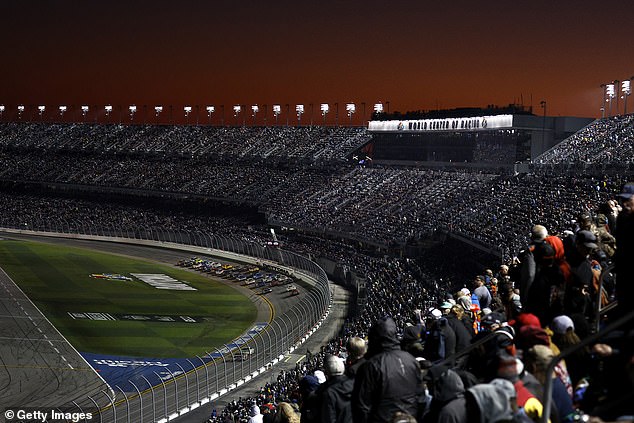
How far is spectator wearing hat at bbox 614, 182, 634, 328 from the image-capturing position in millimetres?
8664

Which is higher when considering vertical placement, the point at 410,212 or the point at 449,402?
the point at 449,402

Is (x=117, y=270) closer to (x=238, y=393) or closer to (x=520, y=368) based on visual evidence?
(x=238, y=393)

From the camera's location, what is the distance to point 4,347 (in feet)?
136

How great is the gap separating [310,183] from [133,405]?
229ft

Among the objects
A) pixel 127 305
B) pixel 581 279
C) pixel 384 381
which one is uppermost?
pixel 581 279

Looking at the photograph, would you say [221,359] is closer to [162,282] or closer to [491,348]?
[162,282]

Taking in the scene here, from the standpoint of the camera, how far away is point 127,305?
57.8 metres

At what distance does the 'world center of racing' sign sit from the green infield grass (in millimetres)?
627

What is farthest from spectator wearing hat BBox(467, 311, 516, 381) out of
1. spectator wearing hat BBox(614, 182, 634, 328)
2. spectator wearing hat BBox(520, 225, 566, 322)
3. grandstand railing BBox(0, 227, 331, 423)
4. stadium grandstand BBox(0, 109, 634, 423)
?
grandstand railing BBox(0, 227, 331, 423)

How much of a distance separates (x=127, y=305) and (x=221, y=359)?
20.7m

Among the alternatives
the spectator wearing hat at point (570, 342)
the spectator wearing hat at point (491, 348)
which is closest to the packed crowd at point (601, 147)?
the spectator wearing hat at point (491, 348)

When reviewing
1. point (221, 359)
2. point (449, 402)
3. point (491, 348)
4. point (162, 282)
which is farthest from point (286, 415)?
point (162, 282)

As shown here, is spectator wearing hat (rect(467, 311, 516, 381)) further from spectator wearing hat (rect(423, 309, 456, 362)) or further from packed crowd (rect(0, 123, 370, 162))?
packed crowd (rect(0, 123, 370, 162))

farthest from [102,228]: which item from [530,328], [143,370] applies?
[530,328]
